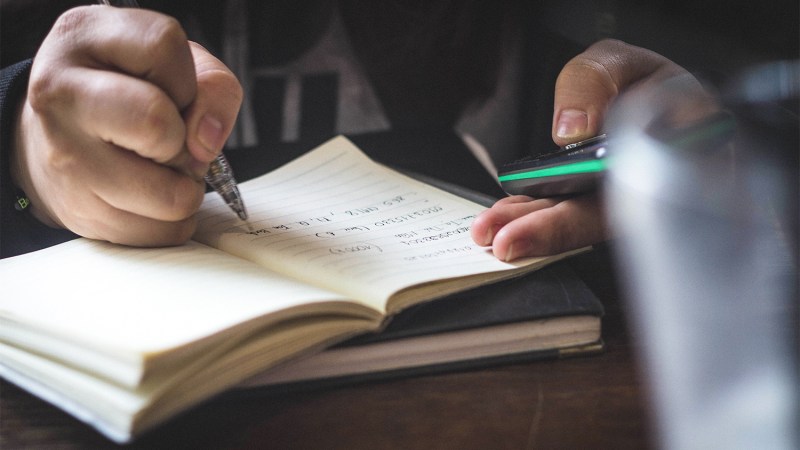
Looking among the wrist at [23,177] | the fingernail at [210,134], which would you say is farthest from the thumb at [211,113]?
the wrist at [23,177]

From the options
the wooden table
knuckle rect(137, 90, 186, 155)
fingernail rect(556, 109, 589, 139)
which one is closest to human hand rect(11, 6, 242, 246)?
knuckle rect(137, 90, 186, 155)

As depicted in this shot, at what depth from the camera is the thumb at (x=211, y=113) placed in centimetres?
53

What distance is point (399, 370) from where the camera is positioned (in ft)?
1.49

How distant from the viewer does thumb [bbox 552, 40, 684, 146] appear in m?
0.60

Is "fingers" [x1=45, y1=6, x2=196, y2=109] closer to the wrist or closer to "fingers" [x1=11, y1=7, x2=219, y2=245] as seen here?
"fingers" [x1=11, y1=7, x2=219, y2=245]

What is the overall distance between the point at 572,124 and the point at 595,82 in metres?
0.05

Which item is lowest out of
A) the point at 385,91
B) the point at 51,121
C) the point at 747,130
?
the point at 385,91

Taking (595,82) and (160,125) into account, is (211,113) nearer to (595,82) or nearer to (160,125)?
(160,125)

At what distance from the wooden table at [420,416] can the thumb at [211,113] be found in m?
0.20

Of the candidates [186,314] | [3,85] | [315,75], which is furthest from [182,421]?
[315,75]

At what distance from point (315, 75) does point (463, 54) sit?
0.75 feet

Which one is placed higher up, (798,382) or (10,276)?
(798,382)

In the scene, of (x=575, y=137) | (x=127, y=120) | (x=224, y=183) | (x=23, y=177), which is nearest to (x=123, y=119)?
(x=127, y=120)

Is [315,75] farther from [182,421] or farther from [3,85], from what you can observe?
[182,421]
